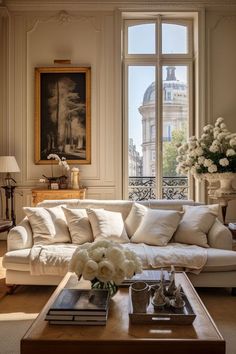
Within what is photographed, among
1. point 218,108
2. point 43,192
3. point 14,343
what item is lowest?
point 14,343

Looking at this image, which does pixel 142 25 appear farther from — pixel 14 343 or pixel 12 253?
pixel 14 343

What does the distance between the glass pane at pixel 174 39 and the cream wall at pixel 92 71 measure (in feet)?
1.08

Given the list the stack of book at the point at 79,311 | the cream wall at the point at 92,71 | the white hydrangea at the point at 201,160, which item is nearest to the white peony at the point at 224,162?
the white hydrangea at the point at 201,160

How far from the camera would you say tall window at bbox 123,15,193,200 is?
608 centimetres

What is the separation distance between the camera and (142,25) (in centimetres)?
611

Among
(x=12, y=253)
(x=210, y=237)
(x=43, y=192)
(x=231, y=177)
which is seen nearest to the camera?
(x=12, y=253)

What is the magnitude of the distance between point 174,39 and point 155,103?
42.8 inches

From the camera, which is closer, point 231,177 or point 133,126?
point 231,177

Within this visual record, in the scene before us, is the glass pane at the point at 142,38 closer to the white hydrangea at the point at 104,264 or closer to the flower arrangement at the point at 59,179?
the flower arrangement at the point at 59,179

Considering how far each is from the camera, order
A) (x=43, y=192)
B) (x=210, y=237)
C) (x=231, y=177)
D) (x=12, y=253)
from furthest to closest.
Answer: (x=43, y=192), (x=231, y=177), (x=210, y=237), (x=12, y=253)

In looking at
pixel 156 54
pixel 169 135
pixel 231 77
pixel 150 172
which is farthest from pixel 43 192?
pixel 231 77

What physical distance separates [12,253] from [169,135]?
11.7ft

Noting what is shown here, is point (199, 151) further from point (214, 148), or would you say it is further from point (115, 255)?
point (115, 255)

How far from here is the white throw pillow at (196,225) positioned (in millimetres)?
3576
